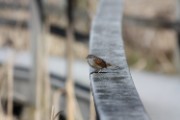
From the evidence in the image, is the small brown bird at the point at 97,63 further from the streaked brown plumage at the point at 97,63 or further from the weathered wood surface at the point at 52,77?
the weathered wood surface at the point at 52,77

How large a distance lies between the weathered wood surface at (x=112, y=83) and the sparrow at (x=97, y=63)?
2cm

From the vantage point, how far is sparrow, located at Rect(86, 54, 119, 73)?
1.30m

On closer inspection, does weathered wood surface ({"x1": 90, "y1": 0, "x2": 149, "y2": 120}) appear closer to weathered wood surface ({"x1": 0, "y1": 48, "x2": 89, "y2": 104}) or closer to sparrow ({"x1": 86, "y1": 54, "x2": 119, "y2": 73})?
sparrow ({"x1": 86, "y1": 54, "x2": 119, "y2": 73})

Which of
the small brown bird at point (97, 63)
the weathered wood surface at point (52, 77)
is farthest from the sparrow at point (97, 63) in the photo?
the weathered wood surface at point (52, 77)

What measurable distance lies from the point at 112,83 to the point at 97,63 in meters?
0.17

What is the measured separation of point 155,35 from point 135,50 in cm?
32

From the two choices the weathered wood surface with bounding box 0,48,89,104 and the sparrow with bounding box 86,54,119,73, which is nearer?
the sparrow with bounding box 86,54,119,73

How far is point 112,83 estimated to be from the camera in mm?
1164

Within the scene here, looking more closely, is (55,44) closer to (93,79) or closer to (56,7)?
(56,7)

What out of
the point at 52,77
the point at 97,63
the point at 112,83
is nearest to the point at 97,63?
the point at 97,63

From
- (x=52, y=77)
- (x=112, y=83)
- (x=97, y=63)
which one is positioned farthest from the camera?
(x=52, y=77)

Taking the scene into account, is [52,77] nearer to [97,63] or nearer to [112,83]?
[97,63]

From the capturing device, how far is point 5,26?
21.7ft

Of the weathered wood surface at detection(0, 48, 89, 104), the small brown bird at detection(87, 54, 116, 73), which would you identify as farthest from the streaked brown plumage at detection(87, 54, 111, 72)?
the weathered wood surface at detection(0, 48, 89, 104)
